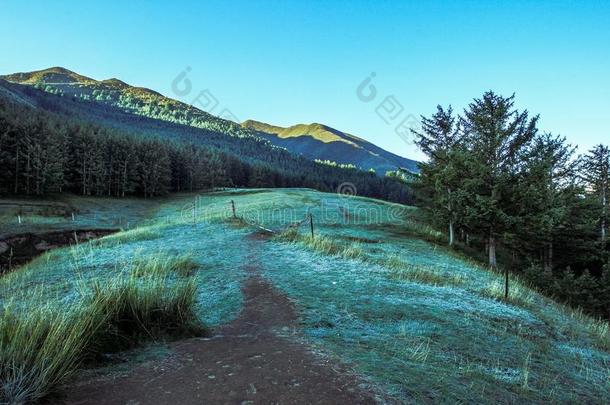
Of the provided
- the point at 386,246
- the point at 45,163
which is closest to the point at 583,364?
the point at 386,246

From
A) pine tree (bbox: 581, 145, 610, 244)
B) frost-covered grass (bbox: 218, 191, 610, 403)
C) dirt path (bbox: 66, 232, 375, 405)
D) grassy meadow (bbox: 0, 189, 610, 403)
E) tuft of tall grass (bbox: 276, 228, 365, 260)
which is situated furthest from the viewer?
pine tree (bbox: 581, 145, 610, 244)

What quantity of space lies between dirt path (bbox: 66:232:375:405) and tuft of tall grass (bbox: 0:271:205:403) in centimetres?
41

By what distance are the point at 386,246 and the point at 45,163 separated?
5452 centimetres

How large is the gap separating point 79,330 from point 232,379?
6.60 feet

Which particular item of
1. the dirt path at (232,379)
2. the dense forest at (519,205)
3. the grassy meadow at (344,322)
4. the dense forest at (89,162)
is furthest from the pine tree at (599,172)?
the dense forest at (89,162)

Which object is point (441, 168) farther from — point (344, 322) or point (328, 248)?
point (344, 322)

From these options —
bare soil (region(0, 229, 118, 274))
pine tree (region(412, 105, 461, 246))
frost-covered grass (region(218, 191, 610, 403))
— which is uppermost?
→ pine tree (region(412, 105, 461, 246))

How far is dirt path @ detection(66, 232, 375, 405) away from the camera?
4.26m

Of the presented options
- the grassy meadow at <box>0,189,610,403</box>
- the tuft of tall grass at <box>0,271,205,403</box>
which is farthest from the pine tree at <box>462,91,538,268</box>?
the tuft of tall grass at <box>0,271,205,403</box>

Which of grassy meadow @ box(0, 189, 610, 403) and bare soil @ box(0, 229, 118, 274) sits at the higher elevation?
grassy meadow @ box(0, 189, 610, 403)

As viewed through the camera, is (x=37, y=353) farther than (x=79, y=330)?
No

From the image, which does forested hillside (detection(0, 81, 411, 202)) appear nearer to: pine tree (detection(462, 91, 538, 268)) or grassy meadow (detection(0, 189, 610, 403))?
grassy meadow (detection(0, 189, 610, 403))

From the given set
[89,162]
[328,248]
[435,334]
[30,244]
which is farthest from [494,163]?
[89,162]

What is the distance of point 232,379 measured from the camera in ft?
15.4
